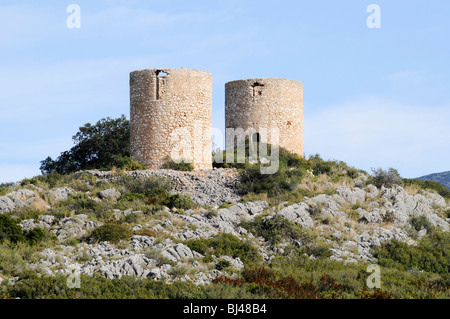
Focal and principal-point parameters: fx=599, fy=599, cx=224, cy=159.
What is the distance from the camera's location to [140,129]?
27.6 meters

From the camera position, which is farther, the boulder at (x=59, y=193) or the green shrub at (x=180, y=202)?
the boulder at (x=59, y=193)

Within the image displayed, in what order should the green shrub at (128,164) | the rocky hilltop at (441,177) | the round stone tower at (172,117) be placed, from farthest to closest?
the rocky hilltop at (441,177) < the round stone tower at (172,117) < the green shrub at (128,164)

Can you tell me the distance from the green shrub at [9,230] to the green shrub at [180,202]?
5810 mm

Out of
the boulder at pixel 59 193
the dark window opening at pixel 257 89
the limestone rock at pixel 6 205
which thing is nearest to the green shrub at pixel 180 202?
the boulder at pixel 59 193

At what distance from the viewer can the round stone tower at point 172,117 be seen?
27.0 metres

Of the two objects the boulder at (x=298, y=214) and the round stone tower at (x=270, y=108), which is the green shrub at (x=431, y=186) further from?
the boulder at (x=298, y=214)

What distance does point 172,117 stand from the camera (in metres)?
27.0

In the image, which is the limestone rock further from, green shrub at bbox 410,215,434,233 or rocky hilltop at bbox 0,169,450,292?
green shrub at bbox 410,215,434,233

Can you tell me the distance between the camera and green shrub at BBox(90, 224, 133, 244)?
1877 centimetres

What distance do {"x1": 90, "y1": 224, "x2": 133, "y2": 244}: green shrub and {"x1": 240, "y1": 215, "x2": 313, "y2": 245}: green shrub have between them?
4389mm

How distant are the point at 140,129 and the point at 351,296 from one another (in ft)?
48.9

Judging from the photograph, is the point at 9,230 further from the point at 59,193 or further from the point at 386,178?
the point at 386,178

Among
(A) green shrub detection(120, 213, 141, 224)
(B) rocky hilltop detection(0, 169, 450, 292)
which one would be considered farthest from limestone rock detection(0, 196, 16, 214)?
(A) green shrub detection(120, 213, 141, 224)

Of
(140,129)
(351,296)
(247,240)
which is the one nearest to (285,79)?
(140,129)
